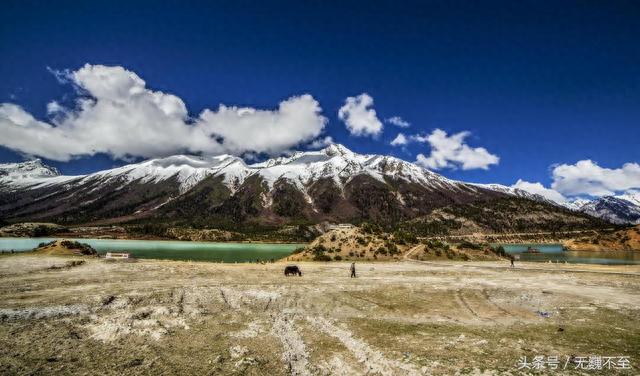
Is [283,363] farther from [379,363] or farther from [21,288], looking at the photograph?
[21,288]

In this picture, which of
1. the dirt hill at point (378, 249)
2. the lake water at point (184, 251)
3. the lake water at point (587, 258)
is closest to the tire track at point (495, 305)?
the dirt hill at point (378, 249)

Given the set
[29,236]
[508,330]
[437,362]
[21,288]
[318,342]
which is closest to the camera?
[437,362]

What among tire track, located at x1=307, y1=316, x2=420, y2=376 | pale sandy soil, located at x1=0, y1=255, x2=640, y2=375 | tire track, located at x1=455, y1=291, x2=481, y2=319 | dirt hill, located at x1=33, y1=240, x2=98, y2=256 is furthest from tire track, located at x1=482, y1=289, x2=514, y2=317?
dirt hill, located at x1=33, y1=240, x2=98, y2=256

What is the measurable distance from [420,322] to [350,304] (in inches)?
221

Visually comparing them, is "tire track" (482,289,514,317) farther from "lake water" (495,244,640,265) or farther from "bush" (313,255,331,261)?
"lake water" (495,244,640,265)

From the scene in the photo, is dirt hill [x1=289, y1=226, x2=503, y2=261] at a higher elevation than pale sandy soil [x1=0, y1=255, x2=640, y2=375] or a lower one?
higher

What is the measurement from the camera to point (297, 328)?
18.1 metres

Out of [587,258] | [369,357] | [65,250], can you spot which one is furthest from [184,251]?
[587,258]

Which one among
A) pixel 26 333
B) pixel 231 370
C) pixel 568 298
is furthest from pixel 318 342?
pixel 568 298

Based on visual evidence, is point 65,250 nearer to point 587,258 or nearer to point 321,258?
point 321,258

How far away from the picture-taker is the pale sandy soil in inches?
521

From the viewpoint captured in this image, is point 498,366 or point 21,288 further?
point 21,288

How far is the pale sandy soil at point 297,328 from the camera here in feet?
43.4

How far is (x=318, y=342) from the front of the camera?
15914mm
